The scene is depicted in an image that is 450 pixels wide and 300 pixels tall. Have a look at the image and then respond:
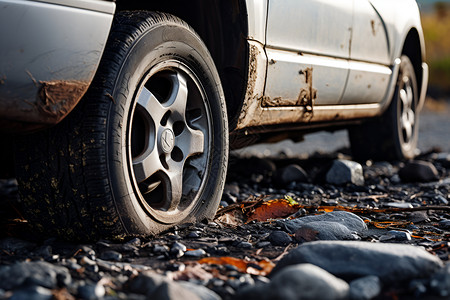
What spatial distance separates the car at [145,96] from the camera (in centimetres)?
198

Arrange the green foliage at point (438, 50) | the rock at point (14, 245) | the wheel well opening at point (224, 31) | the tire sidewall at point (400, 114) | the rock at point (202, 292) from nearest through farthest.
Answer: the rock at point (202, 292) < the rock at point (14, 245) < the wheel well opening at point (224, 31) < the tire sidewall at point (400, 114) < the green foliage at point (438, 50)

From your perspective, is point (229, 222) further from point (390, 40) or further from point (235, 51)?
point (390, 40)

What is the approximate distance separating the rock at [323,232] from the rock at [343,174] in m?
1.68

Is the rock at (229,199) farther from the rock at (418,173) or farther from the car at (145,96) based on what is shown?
the rock at (418,173)

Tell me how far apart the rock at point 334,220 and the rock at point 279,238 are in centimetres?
15

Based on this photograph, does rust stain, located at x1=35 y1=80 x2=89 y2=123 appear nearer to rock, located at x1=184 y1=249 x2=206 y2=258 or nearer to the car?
the car

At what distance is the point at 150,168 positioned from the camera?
236 centimetres

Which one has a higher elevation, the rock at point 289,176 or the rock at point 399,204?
the rock at point 289,176

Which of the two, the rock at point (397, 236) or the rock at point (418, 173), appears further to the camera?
the rock at point (418, 173)

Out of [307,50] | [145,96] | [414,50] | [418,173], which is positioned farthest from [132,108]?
[414,50]

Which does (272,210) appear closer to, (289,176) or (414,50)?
(289,176)

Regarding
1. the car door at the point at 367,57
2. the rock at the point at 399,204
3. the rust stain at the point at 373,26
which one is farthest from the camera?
the rust stain at the point at 373,26

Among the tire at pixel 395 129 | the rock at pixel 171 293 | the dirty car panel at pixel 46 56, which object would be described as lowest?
the rock at pixel 171 293

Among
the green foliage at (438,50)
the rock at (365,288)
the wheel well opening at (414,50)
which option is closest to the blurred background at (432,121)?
the green foliage at (438,50)
